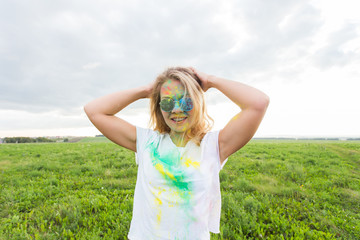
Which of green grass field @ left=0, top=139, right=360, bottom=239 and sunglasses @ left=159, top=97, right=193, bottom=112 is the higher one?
sunglasses @ left=159, top=97, right=193, bottom=112

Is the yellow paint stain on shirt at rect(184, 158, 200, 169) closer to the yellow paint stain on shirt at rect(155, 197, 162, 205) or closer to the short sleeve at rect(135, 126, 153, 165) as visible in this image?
the yellow paint stain on shirt at rect(155, 197, 162, 205)

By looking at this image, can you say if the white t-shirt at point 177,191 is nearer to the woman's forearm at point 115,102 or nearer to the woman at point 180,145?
the woman at point 180,145

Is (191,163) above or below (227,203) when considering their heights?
above

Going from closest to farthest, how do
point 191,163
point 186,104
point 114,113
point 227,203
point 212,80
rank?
point 191,163 < point 186,104 < point 212,80 < point 114,113 < point 227,203

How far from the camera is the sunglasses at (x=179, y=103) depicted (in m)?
2.07

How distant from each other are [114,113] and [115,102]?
0.14 metres

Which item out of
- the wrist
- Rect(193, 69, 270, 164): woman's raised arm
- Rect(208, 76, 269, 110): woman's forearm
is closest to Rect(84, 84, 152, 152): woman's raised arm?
the wrist

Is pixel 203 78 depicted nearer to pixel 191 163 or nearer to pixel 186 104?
pixel 186 104

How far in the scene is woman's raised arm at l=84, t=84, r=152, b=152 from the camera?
2.34 m

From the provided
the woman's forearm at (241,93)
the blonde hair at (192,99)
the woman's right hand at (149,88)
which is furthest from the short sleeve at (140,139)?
the woman's forearm at (241,93)

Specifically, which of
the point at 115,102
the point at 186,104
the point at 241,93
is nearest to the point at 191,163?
the point at 186,104

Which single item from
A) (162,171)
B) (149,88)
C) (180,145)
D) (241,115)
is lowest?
(162,171)

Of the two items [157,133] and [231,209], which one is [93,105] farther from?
[231,209]

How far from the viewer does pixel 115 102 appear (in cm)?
237
